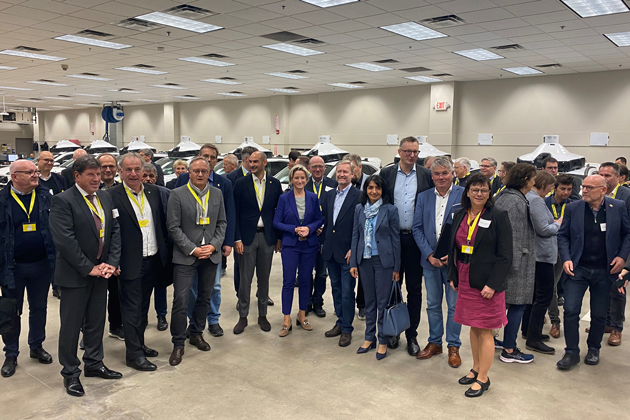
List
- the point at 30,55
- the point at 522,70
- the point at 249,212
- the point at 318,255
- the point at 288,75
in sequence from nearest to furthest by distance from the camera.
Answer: the point at 249,212, the point at 318,255, the point at 30,55, the point at 522,70, the point at 288,75

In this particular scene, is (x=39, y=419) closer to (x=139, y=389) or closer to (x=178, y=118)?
(x=139, y=389)

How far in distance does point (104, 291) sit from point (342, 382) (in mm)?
1965

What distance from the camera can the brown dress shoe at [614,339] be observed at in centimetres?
430

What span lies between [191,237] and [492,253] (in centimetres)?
240

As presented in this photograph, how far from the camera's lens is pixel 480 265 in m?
3.23

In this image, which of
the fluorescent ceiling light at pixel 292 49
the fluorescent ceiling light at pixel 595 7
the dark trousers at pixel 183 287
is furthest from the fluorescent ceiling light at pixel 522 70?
the dark trousers at pixel 183 287

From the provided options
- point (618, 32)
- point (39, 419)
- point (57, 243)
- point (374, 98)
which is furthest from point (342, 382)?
point (374, 98)

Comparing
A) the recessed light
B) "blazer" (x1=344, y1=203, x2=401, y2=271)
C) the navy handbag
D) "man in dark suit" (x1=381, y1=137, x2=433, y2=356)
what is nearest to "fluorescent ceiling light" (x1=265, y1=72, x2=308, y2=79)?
the recessed light

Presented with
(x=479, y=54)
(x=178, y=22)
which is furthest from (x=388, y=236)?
(x=479, y=54)

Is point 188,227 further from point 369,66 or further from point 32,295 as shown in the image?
point 369,66

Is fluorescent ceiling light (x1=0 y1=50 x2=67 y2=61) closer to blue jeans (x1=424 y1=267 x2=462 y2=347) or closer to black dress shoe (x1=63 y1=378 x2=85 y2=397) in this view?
black dress shoe (x1=63 y1=378 x2=85 y2=397)

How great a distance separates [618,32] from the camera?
27.7ft

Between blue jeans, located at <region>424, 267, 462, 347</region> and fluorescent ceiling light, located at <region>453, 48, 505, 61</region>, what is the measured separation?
797 cm

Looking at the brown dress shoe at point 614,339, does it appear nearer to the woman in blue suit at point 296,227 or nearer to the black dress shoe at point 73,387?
the woman in blue suit at point 296,227
